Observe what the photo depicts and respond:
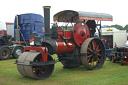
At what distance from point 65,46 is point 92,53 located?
3.94 ft

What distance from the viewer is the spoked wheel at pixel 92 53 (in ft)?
23.9

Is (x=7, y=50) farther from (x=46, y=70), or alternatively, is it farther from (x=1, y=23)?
(x=46, y=70)

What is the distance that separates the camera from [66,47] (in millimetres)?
7207

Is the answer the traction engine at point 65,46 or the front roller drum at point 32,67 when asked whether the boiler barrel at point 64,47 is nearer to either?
the traction engine at point 65,46

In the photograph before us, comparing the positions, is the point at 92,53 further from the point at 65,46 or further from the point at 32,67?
the point at 32,67

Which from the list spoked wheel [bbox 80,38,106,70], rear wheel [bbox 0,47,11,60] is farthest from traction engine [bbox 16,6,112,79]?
rear wheel [bbox 0,47,11,60]

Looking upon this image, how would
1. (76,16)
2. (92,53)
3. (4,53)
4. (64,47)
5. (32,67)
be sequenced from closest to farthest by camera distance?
1. (32,67)
2. (64,47)
3. (92,53)
4. (76,16)
5. (4,53)

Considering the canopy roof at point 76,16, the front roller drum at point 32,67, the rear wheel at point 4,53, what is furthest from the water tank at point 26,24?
the front roller drum at point 32,67

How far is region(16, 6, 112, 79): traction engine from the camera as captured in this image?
19.3ft

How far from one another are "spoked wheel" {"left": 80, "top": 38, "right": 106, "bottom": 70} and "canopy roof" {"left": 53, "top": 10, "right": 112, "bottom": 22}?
34.4 inches

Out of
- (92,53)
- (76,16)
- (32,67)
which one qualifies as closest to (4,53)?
(76,16)

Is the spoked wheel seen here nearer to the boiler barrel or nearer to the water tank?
the boiler barrel

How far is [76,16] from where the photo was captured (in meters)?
8.05

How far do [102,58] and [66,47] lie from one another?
1746 millimetres
